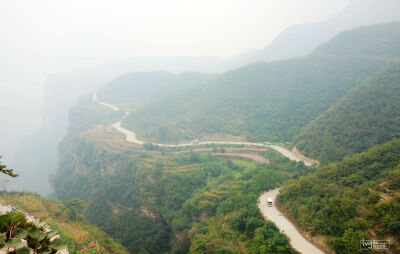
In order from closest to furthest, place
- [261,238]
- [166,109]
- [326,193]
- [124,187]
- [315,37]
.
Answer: [261,238] → [326,193] → [124,187] → [166,109] → [315,37]

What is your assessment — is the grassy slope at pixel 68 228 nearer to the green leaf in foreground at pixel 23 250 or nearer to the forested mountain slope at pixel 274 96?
the green leaf in foreground at pixel 23 250

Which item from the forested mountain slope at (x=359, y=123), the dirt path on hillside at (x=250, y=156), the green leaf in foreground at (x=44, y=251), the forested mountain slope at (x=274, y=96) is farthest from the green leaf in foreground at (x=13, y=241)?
the forested mountain slope at (x=274, y=96)

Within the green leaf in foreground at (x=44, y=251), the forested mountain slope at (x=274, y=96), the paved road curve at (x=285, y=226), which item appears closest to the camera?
the green leaf in foreground at (x=44, y=251)

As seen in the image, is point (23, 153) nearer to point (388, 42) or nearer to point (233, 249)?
point (233, 249)

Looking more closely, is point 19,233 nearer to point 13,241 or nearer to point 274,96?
point 13,241

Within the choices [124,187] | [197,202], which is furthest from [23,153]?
[197,202]

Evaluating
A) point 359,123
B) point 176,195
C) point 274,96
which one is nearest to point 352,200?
point 359,123

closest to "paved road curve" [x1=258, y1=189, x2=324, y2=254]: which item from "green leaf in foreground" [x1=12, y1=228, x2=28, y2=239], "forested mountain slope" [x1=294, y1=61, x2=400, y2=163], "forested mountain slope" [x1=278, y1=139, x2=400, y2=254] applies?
"forested mountain slope" [x1=278, y1=139, x2=400, y2=254]
